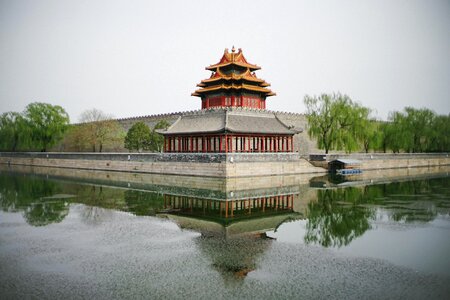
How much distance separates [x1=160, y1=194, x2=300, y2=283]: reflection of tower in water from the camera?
998 centimetres

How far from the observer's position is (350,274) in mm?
8867

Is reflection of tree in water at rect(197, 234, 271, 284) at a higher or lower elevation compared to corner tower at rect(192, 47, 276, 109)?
lower

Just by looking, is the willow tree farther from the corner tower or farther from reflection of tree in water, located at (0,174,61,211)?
reflection of tree in water, located at (0,174,61,211)

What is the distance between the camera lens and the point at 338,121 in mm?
41312

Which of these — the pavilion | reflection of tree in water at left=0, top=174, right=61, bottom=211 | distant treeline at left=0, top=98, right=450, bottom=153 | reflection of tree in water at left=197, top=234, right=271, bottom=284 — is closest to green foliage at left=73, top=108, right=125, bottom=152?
distant treeline at left=0, top=98, right=450, bottom=153

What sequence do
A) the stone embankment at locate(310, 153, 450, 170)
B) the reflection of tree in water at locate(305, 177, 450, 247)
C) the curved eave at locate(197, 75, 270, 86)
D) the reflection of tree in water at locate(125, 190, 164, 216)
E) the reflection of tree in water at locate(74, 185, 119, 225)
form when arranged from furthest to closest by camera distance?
the stone embankment at locate(310, 153, 450, 170) < the curved eave at locate(197, 75, 270, 86) < the reflection of tree in water at locate(125, 190, 164, 216) < the reflection of tree in water at locate(74, 185, 119, 225) < the reflection of tree in water at locate(305, 177, 450, 247)

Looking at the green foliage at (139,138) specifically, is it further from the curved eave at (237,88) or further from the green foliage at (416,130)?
the green foliage at (416,130)

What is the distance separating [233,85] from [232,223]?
25680mm

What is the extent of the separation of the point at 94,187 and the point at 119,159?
14254 millimetres

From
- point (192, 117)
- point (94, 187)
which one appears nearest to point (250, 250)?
point (94, 187)

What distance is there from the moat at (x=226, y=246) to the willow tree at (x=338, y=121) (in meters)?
19.1

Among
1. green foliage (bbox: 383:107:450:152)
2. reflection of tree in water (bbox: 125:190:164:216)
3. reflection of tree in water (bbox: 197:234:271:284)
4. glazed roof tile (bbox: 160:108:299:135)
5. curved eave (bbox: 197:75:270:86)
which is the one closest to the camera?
reflection of tree in water (bbox: 197:234:271:284)

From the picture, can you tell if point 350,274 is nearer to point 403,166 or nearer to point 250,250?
point 250,250

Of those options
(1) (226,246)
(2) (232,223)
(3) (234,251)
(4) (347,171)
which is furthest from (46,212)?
(4) (347,171)
